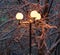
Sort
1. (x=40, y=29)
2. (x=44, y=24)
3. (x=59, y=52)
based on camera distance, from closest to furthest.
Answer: (x=44, y=24) < (x=40, y=29) < (x=59, y=52)

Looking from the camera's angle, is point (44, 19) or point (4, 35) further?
point (4, 35)

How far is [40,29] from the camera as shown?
460 inches

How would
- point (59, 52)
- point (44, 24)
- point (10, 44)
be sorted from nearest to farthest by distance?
1. point (44, 24)
2. point (10, 44)
3. point (59, 52)

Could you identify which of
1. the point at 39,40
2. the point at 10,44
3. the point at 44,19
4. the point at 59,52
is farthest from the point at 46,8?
the point at 59,52

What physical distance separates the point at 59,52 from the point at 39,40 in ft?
40.5

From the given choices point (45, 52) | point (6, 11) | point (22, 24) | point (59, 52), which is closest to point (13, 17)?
point (6, 11)

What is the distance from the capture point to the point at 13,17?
1229cm

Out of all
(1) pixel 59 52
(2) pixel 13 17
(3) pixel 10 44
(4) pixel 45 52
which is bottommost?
(1) pixel 59 52

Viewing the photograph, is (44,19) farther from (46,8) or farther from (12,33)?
(12,33)

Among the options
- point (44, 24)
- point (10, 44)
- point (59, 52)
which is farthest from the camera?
point (59, 52)

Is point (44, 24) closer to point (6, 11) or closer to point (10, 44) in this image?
point (6, 11)

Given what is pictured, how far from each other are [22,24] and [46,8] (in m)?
1.16

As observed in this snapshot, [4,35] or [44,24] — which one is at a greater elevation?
[44,24]

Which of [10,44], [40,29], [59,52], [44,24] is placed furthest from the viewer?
[59,52]
